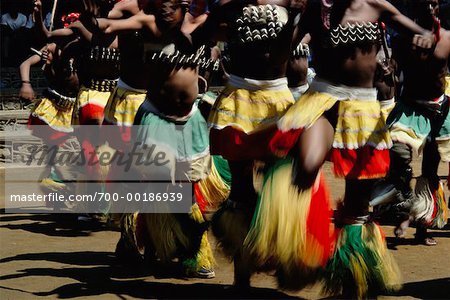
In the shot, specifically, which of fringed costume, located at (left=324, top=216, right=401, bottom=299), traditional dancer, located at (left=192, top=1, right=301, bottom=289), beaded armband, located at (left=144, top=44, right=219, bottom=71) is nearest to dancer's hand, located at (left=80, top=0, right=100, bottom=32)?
beaded armband, located at (left=144, top=44, right=219, bottom=71)

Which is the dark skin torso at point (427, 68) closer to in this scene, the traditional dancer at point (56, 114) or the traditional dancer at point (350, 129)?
the traditional dancer at point (350, 129)

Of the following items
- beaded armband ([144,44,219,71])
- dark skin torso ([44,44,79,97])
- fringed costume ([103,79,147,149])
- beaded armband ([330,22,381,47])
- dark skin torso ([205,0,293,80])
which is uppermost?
beaded armband ([330,22,381,47])

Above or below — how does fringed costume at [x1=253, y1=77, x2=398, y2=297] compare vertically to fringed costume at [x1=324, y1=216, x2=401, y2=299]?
above

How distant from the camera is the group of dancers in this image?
534 cm

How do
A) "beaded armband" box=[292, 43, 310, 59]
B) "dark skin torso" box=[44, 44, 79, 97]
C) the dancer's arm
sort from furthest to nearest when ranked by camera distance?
1. "dark skin torso" box=[44, 44, 79, 97]
2. "beaded armband" box=[292, 43, 310, 59]
3. the dancer's arm

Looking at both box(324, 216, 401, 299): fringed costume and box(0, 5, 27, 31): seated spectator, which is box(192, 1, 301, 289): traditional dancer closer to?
box(324, 216, 401, 299): fringed costume

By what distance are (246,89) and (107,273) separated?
175 centimetres

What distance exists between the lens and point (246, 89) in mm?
5969

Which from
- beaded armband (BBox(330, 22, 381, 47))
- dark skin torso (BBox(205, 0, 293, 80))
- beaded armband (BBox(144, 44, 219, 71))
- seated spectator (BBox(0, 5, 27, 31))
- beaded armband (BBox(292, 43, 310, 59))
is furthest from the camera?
seated spectator (BBox(0, 5, 27, 31))

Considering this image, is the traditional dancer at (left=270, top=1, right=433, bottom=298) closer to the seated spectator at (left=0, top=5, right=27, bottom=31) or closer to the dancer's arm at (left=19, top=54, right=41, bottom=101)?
the dancer's arm at (left=19, top=54, right=41, bottom=101)

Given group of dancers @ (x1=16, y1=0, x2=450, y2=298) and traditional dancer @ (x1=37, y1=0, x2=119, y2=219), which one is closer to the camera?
group of dancers @ (x1=16, y1=0, x2=450, y2=298)

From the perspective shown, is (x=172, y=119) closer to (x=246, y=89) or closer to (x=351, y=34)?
(x=246, y=89)

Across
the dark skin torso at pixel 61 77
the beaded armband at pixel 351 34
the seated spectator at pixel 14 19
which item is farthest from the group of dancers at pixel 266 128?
the seated spectator at pixel 14 19

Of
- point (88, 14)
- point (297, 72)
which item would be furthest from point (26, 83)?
point (297, 72)
